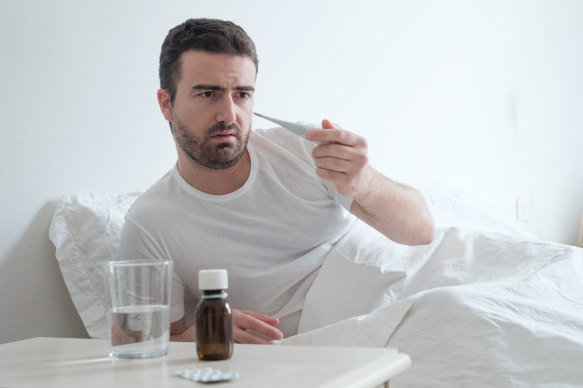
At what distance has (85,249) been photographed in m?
1.35

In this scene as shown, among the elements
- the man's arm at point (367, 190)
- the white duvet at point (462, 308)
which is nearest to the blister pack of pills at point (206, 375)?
the white duvet at point (462, 308)

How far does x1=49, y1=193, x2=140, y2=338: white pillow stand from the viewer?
4.33 ft

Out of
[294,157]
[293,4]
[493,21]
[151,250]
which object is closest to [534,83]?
[493,21]

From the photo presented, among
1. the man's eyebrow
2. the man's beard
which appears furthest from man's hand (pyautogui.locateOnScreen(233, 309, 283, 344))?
the man's eyebrow

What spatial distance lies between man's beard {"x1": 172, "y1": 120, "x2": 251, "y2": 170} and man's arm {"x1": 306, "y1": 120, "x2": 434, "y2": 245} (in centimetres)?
24

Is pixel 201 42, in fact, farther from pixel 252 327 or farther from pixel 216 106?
pixel 252 327

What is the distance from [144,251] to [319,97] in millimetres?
1018

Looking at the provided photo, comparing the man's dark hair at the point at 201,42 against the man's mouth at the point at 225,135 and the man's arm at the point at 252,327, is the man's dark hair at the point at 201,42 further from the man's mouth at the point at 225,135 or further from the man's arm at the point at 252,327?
the man's arm at the point at 252,327

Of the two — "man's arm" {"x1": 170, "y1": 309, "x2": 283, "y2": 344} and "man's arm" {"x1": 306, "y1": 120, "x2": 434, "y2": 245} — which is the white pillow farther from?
"man's arm" {"x1": 306, "y1": 120, "x2": 434, "y2": 245}

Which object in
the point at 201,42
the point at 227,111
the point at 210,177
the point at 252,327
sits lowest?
the point at 252,327

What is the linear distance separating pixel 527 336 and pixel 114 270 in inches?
20.6

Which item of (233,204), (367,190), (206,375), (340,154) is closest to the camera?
(206,375)

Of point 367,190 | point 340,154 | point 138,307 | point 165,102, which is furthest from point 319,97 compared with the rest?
point 138,307

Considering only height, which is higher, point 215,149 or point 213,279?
point 215,149
